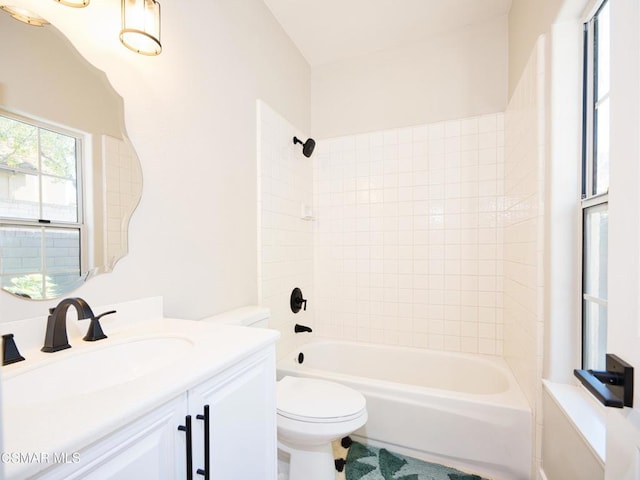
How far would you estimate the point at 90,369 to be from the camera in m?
0.87

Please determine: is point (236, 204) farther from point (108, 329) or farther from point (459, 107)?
point (459, 107)

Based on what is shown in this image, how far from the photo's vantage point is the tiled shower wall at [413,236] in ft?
7.14

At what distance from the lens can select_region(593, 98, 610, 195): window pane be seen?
1163mm

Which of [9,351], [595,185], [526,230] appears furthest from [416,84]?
[9,351]

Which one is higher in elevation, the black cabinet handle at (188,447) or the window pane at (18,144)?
the window pane at (18,144)

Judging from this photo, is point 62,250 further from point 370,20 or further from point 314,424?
point 370,20

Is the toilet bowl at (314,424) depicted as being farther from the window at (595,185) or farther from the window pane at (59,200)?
the window pane at (59,200)

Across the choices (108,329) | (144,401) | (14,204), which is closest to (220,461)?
(144,401)

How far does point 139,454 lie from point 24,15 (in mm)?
1174

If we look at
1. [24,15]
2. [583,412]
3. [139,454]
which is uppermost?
[24,15]

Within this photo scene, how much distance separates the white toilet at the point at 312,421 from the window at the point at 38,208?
2.26 feet

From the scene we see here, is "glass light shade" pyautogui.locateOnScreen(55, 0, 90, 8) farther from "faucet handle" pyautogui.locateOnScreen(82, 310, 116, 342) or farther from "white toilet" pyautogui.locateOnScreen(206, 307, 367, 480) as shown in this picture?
"white toilet" pyautogui.locateOnScreen(206, 307, 367, 480)

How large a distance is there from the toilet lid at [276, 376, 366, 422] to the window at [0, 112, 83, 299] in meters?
1.01

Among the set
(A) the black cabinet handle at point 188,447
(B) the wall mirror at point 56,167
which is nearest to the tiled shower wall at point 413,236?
(B) the wall mirror at point 56,167
